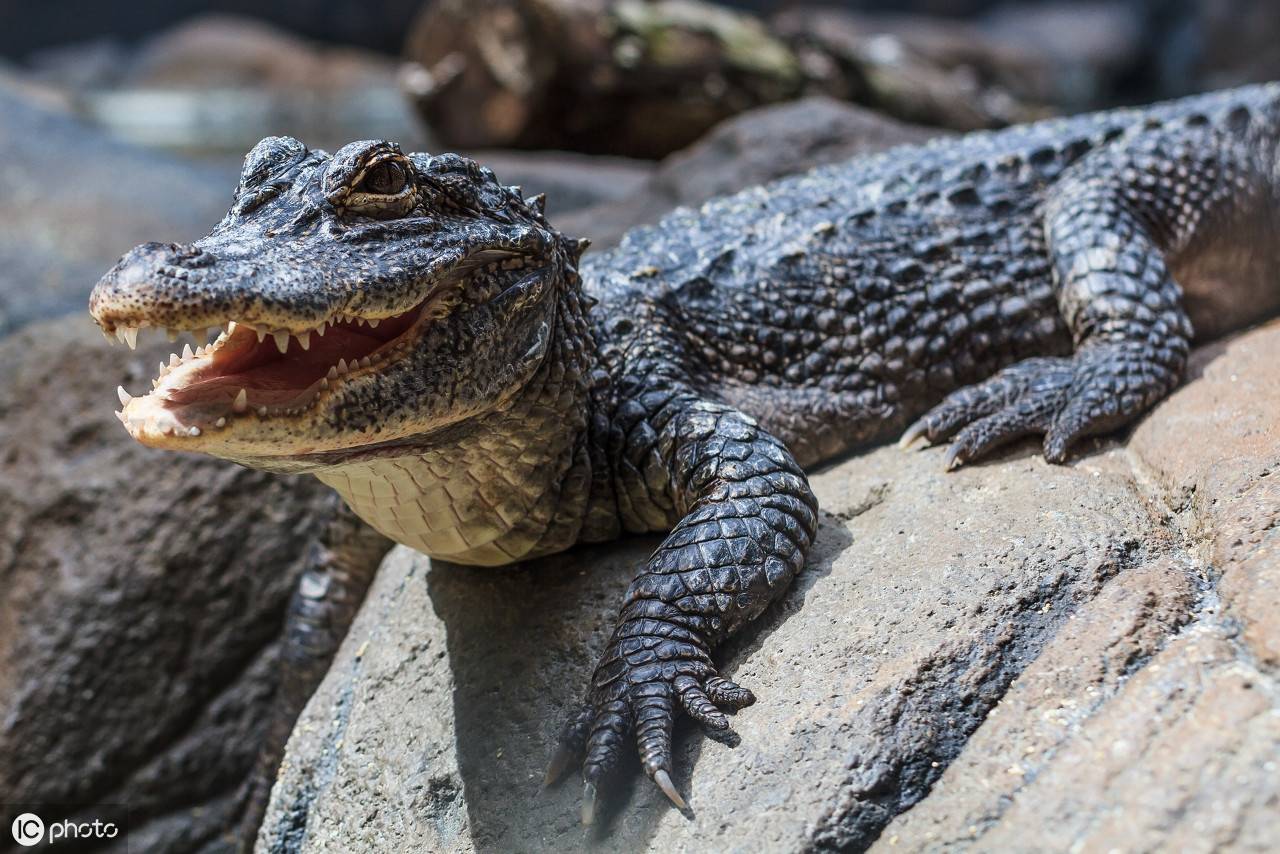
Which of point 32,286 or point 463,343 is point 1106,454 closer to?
point 463,343

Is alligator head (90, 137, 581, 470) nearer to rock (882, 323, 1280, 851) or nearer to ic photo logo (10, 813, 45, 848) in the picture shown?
rock (882, 323, 1280, 851)

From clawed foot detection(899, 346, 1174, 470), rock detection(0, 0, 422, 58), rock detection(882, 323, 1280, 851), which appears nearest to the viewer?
rock detection(882, 323, 1280, 851)

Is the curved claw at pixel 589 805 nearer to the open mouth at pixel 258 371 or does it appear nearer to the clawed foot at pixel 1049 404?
the open mouth at pixel 258 371

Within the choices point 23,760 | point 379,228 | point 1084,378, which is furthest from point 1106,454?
point 23,760

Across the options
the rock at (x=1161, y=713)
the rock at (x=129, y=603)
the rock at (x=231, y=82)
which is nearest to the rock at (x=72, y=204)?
the rock at (x=129, y=603)

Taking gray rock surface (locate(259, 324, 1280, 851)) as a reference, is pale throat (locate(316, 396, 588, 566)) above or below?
above

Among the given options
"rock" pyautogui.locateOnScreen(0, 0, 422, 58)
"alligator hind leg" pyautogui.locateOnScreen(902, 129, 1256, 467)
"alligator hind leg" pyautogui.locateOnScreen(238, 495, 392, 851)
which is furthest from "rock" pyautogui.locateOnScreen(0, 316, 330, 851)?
"rock" pyautogui.locateOnScreen(0, 0, 422, 58)
